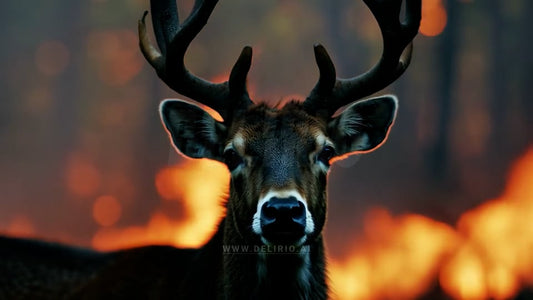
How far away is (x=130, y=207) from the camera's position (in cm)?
1917

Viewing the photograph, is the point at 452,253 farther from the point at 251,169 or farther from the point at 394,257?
the point at 251,169

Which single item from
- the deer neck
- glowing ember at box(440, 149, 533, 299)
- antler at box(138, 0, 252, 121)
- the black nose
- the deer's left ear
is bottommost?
glowing ember at box(440, 149, 533, 299)

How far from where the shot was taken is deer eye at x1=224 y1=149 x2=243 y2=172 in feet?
16.3

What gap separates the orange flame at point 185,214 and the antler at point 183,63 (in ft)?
32.2

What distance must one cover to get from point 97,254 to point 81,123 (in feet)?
54.6

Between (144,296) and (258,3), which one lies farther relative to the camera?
(258,3)

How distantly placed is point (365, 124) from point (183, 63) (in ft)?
5.31

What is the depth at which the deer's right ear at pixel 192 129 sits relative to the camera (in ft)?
17.8

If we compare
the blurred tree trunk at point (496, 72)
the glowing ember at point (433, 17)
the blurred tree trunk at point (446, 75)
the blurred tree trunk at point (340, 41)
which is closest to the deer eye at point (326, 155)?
the blurred tree trunk at point (446, 75)

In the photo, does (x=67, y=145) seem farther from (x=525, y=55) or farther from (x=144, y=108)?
(x=525, y=55)

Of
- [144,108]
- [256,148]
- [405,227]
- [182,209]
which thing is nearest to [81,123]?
[144,108]

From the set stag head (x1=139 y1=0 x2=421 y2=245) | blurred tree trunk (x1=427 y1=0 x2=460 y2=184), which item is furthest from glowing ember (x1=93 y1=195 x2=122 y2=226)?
stag head (x1=139 y1=0 x2=421 y2=245)

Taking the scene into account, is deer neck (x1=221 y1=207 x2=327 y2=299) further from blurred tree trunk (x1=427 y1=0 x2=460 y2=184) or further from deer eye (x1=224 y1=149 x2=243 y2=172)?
blurred tree trunk (x1=427 y1=0 x2=460 y2=184)

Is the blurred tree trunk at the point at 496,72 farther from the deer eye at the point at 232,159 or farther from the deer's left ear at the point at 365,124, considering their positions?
the deer eye at the point at 232,159
